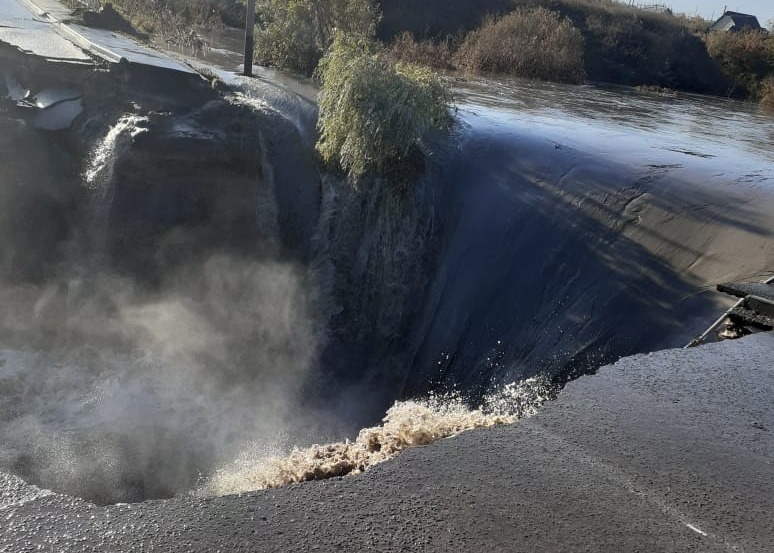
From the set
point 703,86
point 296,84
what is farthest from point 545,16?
point 296,84

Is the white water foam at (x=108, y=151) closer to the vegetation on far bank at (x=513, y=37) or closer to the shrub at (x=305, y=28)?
the vegetation on far bank at (x=513, y=37)

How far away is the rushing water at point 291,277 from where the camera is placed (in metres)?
6.55

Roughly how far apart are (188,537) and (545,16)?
24.5 meters

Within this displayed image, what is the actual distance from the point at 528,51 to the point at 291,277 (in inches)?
640

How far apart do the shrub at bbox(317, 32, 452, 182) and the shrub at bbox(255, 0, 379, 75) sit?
294 inches

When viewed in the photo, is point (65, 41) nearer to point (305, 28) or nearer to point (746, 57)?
point (305, 28)

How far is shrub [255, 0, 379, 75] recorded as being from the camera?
16.4 meters

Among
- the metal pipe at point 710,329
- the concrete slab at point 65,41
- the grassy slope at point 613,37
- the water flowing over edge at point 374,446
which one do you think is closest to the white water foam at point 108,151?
the concrete slab at point 65,41

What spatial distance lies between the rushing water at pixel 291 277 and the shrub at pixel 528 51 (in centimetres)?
1239

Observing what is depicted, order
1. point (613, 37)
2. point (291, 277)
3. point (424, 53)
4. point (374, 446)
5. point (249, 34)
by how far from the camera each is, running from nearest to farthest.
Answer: point (374, 446)
point (291, 277)
point (249, 34)
point (424, 53)
point (613, 37)

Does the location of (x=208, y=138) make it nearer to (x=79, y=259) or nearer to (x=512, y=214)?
(x=79, y=259)

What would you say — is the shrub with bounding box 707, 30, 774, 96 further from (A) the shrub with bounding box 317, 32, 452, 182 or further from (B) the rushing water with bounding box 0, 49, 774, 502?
(A) the shrub with bounding box 317, 32, 452, 182

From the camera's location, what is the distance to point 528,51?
71.9ft

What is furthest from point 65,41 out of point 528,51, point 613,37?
point 613,37
